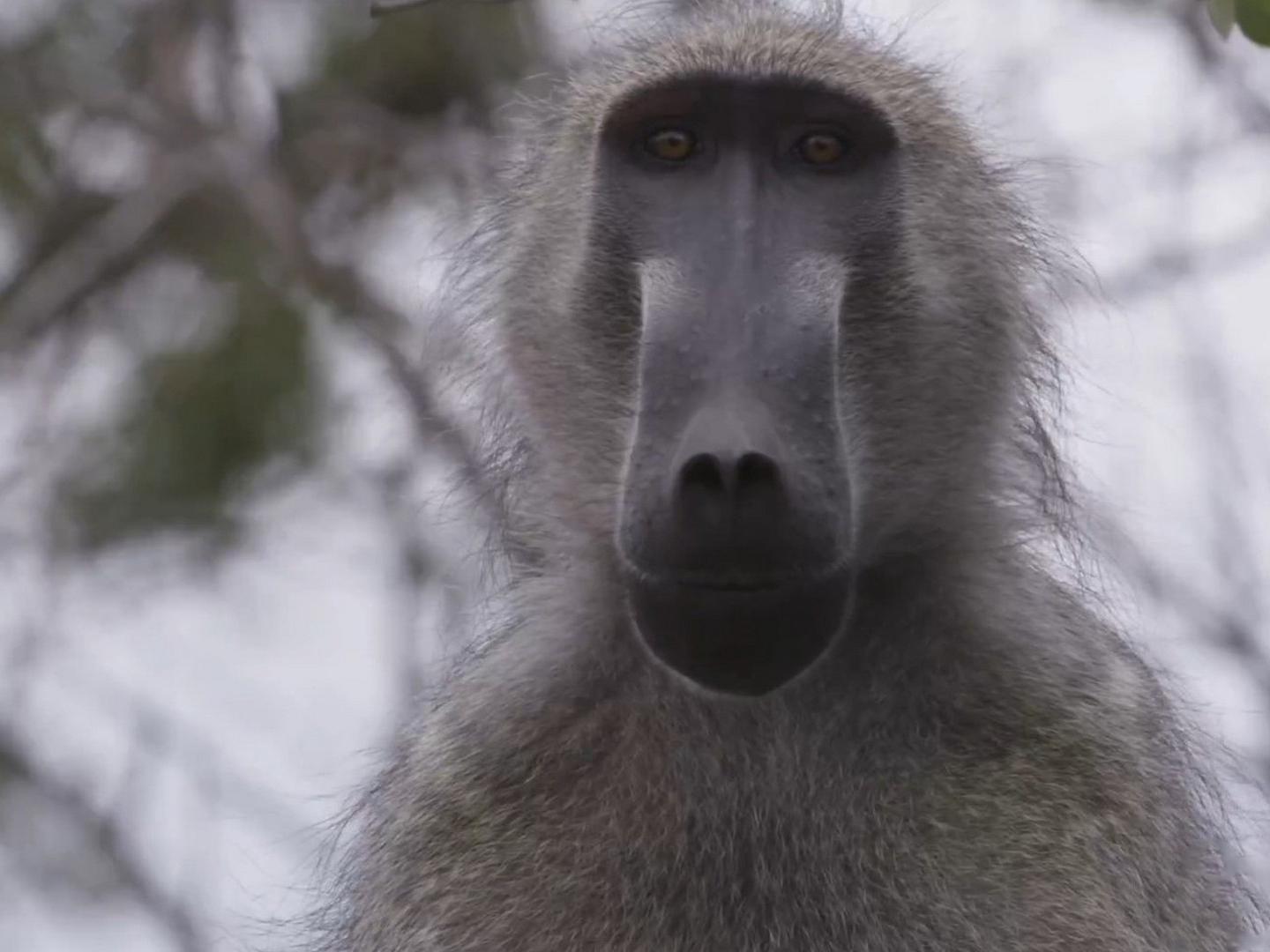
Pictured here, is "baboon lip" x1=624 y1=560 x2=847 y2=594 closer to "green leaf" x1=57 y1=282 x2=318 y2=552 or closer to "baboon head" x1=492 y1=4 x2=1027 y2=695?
"baboon head" x1=492 y1=4 x2=1027 y2=695

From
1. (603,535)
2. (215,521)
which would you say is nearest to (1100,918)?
(603,535)

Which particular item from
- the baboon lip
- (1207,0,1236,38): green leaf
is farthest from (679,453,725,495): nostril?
(1207,0,1236,38): green leaf

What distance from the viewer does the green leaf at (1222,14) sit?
3.23 metres

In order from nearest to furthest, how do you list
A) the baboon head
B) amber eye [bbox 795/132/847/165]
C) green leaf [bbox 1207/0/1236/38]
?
1. green leaf [bbox 1207/0/1236/38]
2. the baboon head
3. amber eye [bbox 795/132/847/165]

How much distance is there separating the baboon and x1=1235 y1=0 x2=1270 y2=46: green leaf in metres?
0.78

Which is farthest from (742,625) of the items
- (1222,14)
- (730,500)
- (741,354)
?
(1222,14)

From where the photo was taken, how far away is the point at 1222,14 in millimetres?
3248

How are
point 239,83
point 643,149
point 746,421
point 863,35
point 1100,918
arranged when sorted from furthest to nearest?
point 239,83 < point 863,35 < point 643,149 < point 1100,918 < point 746,421

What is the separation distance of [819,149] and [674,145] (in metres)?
0.27

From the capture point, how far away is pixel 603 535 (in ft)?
13.2

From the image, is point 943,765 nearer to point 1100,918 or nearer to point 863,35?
point 1100,918

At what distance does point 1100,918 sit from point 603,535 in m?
1.16

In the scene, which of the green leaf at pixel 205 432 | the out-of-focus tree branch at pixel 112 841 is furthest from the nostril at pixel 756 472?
the green leaf at pixel 205 432

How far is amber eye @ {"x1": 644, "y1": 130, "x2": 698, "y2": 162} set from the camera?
3822 millimetres
